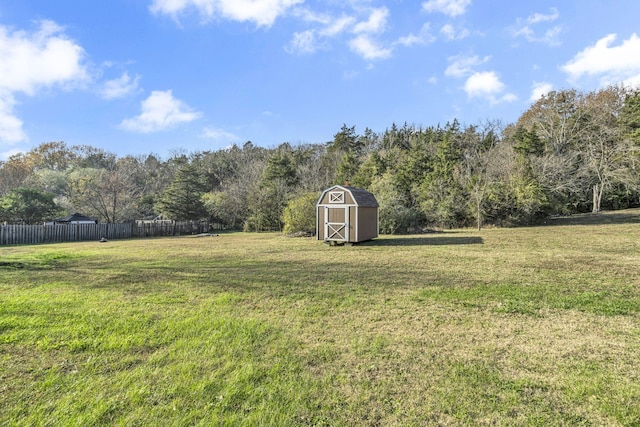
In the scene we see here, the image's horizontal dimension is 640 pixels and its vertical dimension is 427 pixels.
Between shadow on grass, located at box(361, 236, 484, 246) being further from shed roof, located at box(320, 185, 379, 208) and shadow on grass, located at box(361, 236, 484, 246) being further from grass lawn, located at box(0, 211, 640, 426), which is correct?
grass lawn, located at box(0, 211, 640, 426)

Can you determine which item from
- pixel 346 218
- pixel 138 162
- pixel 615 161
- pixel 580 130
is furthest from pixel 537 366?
pixel 138 162

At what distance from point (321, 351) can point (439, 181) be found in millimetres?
24603

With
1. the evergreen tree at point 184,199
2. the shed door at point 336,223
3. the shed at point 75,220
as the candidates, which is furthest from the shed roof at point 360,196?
the shed at point 75,220

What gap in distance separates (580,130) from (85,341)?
37.8m

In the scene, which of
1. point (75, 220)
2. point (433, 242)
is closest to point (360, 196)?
point (433, 242)

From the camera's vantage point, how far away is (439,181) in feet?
84.0

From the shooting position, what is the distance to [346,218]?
1462cm

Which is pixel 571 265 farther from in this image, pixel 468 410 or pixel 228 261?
pixel 228 261

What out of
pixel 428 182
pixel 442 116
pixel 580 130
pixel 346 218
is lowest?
pixel 346 218

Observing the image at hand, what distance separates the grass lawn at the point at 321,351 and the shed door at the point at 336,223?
762 cm

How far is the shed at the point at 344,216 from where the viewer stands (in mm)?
14508

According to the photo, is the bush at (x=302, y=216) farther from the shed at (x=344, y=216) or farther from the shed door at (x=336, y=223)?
the shed door at (x=336, y=223)

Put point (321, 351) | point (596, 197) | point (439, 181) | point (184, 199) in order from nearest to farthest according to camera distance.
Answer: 1. point (321, 351)
2. point (439, 181)
3. point (596, 197)
4. point (184, 199)

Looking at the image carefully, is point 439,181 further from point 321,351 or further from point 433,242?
point 321,351
